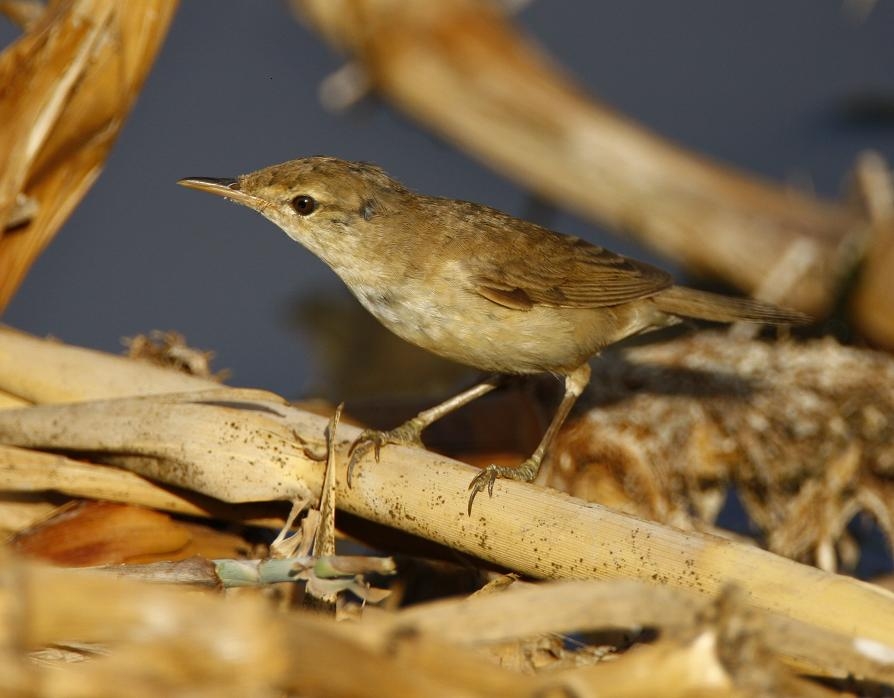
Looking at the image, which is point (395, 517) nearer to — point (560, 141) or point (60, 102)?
point (60, 102)

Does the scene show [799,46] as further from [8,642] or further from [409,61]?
[8,642]

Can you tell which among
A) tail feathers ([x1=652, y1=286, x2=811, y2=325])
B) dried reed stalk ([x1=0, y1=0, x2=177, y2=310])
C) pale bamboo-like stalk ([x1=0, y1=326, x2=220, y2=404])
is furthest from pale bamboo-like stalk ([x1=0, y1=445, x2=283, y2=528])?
tail feathers ([x1=652, y1=286, x2=811, y2=325])

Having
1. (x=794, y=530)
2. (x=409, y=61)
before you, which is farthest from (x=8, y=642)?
(x=409, y=61)

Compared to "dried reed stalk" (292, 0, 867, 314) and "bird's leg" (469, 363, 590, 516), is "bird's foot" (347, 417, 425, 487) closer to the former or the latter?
"bird's leg" (469, 363, 590, 516)

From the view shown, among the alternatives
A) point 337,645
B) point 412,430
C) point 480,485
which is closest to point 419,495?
point 480,485

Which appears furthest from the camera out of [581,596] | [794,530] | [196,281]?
[196,281]

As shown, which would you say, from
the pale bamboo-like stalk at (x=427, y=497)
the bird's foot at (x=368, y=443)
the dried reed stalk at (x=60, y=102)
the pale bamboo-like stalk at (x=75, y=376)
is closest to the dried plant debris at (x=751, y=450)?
the bird's foot at (x=368, y=443)

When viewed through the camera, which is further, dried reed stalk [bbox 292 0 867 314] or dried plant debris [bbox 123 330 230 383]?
dried reed stalk [bbox 292 0 867 314]
